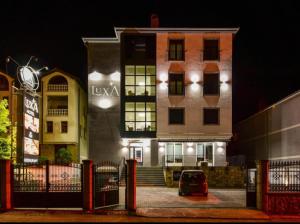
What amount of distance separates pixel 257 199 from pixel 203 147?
20869 mm

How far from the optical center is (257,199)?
19266mm

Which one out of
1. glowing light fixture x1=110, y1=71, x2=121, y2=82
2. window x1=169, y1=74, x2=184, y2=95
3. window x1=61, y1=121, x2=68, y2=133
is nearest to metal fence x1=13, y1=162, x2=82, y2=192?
glowing light fixture x1=110, y1=71, x2=121, y2=82

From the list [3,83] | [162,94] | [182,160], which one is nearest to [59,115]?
[3,83]

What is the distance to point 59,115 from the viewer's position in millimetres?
46781

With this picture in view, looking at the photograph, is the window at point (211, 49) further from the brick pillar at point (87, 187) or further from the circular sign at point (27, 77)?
the brick pillar at point (87, 187)

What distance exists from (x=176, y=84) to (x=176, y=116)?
9.64 feet

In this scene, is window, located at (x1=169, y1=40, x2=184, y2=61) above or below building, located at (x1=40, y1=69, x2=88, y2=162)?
above

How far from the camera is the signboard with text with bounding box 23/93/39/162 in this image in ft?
64.4

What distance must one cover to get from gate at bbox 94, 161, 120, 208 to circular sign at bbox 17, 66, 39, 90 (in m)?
5.38

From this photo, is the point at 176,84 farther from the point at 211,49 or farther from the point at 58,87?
the point at 58,87

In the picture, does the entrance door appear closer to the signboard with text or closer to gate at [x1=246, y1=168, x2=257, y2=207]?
the signboard with text

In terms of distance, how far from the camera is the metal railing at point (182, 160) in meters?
39.6

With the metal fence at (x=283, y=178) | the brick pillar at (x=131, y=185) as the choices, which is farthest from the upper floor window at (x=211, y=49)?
the brick pillar at (x=131, y=185)

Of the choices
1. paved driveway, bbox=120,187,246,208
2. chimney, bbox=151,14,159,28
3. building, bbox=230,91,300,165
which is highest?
chimney, bbox=151,14,159,28
